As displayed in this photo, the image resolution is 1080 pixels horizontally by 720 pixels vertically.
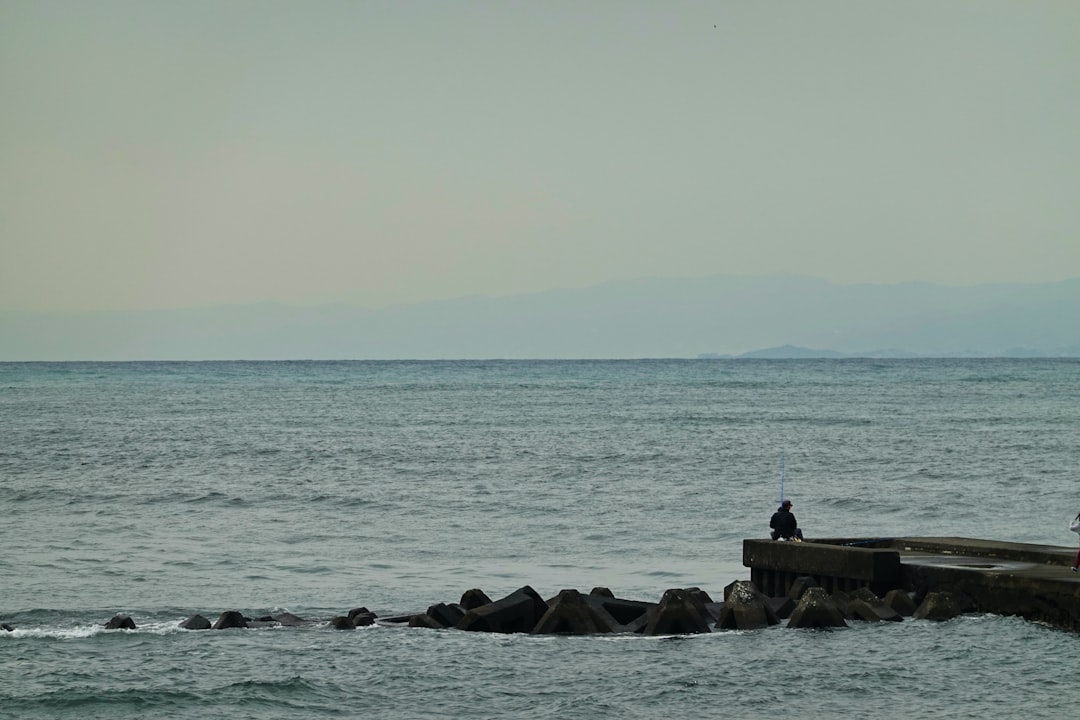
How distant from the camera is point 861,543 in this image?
Answer: 2911cm

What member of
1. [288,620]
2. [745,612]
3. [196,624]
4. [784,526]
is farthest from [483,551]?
[745,612]

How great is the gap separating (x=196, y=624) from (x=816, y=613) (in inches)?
399

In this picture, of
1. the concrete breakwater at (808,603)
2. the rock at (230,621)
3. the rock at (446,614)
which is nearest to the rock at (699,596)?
the concrete breakwater at (808,603)

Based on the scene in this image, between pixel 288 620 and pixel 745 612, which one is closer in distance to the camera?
pixel 745 612

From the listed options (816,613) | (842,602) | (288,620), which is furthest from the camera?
(288,620)

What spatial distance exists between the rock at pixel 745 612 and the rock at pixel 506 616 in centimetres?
296

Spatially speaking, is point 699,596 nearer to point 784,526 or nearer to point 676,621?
point 676,621

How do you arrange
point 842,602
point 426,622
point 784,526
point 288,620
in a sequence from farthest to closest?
1. point 784,526
2. point 288,620
3. point 842,602
4. point 426,622

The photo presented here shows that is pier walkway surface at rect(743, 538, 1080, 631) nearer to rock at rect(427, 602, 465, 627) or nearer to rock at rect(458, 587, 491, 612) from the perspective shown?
rock at rect(458, 587, 491, 612)

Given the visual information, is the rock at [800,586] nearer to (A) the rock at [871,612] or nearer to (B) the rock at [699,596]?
(A) the rock at [871,612]

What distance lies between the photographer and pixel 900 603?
2484 centimetres

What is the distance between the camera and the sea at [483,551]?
20.4 metres

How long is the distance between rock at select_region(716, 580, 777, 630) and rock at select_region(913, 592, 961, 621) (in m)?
2.34

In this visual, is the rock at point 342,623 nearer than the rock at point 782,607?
No
